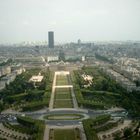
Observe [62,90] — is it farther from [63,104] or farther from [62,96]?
[63,104]

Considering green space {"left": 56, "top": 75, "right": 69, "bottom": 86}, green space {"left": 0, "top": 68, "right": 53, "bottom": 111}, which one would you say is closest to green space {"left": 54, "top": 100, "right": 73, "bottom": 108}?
green space {"left": 0, "top": 68, "right": 53, "bottom": 111}

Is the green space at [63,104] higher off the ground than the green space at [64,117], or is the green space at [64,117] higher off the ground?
the green space at [64,117]

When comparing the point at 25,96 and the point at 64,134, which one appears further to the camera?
the point at 25,96

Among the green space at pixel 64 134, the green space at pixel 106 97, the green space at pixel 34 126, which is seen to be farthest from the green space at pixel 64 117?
the green space at pixel 64 134

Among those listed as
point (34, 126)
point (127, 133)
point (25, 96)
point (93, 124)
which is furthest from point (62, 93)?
point (127, 133)

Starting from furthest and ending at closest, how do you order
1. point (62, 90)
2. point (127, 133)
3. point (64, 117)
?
point (62, 90) → point (64, 117) → point (127, 133)

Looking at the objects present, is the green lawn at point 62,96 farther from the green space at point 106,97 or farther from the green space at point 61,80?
the green space at point 61,80

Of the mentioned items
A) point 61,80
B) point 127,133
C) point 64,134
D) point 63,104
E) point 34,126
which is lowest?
point 61,80

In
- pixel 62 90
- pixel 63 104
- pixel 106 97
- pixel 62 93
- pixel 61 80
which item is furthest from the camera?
pixel 61 80

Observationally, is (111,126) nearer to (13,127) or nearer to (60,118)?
(60,118)

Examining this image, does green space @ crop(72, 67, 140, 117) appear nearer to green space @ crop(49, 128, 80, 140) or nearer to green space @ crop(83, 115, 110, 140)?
green space @ crop(83, 115, 110, 140)
